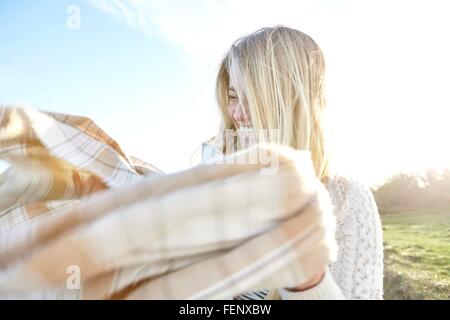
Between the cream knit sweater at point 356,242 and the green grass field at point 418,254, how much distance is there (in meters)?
2.78

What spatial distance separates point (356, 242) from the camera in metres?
1.03

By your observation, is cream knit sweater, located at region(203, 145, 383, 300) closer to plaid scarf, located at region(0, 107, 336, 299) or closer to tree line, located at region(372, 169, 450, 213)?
plaid scarf, located at region(0, 107, 336, 299)

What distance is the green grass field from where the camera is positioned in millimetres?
3824

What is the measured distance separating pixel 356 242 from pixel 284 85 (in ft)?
1.31

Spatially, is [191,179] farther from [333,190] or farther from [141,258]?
[333,190]

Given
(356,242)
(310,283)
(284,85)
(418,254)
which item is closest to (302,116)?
(284,85)

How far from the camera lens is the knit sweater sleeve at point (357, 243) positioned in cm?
96

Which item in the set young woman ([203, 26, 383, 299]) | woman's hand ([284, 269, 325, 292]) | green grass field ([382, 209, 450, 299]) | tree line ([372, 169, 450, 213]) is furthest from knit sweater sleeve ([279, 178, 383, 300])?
tree line ([372, 169, 450, 213])

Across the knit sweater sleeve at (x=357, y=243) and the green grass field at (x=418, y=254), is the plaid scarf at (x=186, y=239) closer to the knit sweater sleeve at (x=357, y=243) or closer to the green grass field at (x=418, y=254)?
the knit sweater sleeve at (x=357, y=243)

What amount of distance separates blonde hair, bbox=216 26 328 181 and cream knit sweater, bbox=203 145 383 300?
2.9 inches

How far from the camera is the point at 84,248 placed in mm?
526

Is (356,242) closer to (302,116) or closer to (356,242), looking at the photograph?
(356,242)
